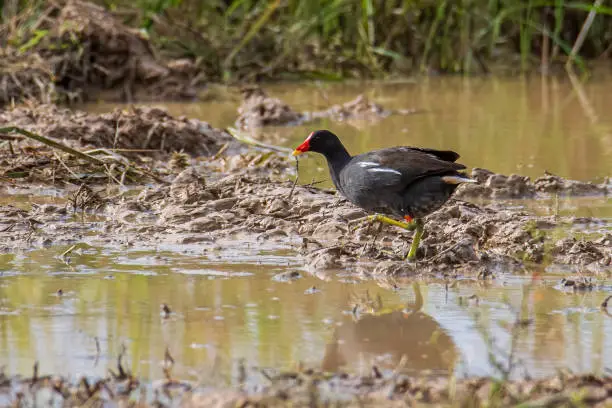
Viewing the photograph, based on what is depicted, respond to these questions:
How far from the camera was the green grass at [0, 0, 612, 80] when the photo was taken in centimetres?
1214

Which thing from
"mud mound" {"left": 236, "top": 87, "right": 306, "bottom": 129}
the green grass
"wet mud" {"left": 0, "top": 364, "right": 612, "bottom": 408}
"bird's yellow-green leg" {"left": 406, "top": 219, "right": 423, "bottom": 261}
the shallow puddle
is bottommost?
"wet mud" {"left": 0, "top": 364, "right": 612, "bottom": 408}

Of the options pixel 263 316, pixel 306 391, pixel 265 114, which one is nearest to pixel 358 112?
pixel 265 114

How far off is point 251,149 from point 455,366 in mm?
4989

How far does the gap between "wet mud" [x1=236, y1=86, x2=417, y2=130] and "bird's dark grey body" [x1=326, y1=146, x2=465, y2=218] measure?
4.31 metres

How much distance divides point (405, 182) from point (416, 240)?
32cm

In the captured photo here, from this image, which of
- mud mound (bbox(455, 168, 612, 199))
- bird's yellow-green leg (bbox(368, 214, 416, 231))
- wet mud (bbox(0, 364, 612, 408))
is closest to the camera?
wet mud (bbox(0, 364, 612, 408))

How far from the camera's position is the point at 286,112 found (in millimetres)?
9750

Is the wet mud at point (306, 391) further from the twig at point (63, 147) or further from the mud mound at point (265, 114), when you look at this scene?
the mud mound at point (265, 114)

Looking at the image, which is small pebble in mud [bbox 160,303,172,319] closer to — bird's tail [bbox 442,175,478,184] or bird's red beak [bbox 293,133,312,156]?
bird's tail [bbox 442,175,478,184]

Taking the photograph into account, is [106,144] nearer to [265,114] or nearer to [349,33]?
[265,114]

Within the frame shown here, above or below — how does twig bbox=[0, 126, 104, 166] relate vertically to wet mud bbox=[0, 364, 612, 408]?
above

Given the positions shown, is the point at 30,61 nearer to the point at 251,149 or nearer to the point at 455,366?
the point at 251,149

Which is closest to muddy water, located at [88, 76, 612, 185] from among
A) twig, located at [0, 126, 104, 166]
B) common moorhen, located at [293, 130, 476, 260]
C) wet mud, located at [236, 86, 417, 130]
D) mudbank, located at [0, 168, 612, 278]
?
wet mud, located at [236, 86, 417, 130]

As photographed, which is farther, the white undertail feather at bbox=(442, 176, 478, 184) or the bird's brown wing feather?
the bird's brown wing feather
